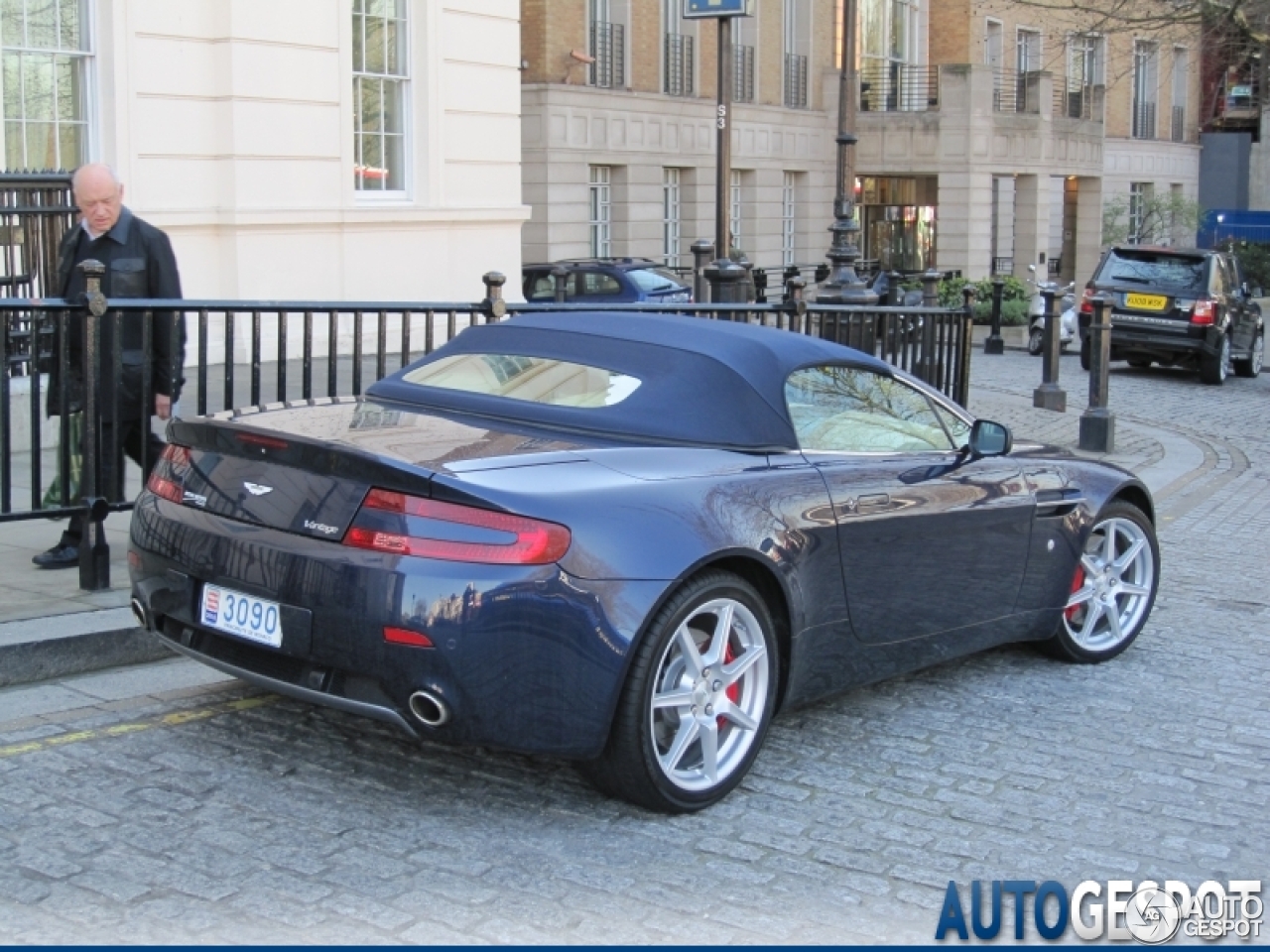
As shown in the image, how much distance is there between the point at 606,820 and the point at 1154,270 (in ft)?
64.0

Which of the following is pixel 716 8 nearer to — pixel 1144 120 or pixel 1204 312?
pixel 1204 312

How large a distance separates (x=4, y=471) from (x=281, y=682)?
2.70 meters

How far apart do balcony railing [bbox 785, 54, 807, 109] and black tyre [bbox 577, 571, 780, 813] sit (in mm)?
34239

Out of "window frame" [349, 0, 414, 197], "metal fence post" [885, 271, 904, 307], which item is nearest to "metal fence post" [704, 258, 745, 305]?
"window frame" [349, 0, 414, 197]

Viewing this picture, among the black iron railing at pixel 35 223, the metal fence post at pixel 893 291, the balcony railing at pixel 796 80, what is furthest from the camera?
the balcony railing at pixel 796 80

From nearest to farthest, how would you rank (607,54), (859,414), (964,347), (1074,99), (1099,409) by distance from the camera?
1. (859,414)
2. (964,347)
3. (1099,409)
4. (607,54)
5. (1074,99)

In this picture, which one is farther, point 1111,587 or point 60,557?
point 60,557

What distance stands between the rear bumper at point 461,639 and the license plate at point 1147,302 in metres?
18.9

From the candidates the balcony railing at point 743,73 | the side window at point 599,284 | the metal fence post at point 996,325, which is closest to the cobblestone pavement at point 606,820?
the side window at point 599,284

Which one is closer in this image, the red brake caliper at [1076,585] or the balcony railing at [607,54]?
the red brake caliper at [1076,585]

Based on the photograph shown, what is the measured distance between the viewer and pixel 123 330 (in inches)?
296

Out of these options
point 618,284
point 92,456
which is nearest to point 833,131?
point 618,284

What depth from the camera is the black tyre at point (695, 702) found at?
496 centimetres

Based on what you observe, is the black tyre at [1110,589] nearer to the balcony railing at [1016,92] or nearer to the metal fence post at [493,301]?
the metal fence post at [493,301]
